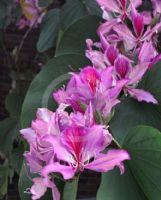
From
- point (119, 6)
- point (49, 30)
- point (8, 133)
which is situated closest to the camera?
point (119, 6)

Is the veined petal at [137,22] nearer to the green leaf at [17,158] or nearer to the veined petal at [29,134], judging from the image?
the veined petal at [29,134]

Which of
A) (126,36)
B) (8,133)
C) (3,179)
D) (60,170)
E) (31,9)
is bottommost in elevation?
(3,179)

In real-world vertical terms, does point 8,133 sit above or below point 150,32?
below

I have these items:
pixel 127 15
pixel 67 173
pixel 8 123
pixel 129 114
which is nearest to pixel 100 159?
pixel 67 173

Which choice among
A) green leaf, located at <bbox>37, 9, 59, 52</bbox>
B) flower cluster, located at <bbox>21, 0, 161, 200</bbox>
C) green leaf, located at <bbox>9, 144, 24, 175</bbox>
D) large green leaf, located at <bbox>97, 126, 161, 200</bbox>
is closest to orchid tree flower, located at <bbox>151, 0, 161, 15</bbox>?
flower cluster, located at <bbox>21, 0, 161, 200</bbox>

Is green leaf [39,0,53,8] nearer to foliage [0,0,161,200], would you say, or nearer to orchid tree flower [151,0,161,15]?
foliage [0,0,161,200]

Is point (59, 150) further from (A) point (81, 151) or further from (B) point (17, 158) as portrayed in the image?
(B) point (17, 158)

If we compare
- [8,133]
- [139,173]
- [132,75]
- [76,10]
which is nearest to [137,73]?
[132,75]

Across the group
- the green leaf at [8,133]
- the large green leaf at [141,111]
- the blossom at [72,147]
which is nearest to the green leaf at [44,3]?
the green leaf at [8,133]
